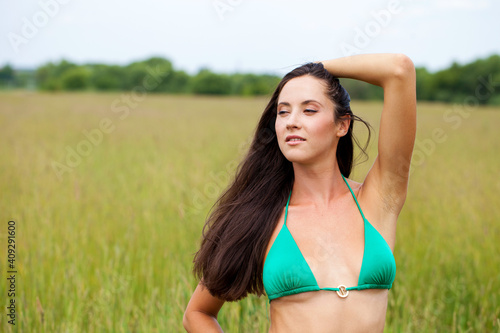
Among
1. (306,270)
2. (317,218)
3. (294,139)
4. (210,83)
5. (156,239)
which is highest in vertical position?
(210,83)

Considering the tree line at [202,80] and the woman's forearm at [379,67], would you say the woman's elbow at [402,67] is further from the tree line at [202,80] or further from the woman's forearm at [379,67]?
the tree line at [202,80]

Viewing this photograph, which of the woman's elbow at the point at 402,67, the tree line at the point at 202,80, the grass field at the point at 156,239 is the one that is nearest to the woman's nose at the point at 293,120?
the woman's elbow at the point at 402,67

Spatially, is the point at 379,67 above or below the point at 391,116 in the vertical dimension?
above

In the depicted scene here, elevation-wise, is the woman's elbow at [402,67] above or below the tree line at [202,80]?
below

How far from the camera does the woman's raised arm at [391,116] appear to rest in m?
1.57

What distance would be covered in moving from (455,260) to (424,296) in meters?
0.63

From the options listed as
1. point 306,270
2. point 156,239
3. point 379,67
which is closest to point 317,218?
point 306,270

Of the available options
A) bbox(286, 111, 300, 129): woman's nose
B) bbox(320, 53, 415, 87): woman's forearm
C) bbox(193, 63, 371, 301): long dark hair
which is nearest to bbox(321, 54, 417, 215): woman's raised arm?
bbox(320, 53, 415, 87): woman's forearm

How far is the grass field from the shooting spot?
285 centimetres

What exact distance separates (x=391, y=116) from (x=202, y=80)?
53.1 m

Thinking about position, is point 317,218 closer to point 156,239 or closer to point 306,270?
point 306,270

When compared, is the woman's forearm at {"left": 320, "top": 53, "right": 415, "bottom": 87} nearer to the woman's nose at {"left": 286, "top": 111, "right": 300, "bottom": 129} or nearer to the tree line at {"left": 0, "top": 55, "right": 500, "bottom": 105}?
the woman's nose at {"left": 286, "top": 111, "right": 300, "bottom": 129}

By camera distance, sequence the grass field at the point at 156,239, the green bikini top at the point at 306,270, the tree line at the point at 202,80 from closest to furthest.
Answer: the green bikini top at the point at 306,270
the grass field at the point at 156,239
the tree line at the point at 202,80

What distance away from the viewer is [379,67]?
5.21ft
